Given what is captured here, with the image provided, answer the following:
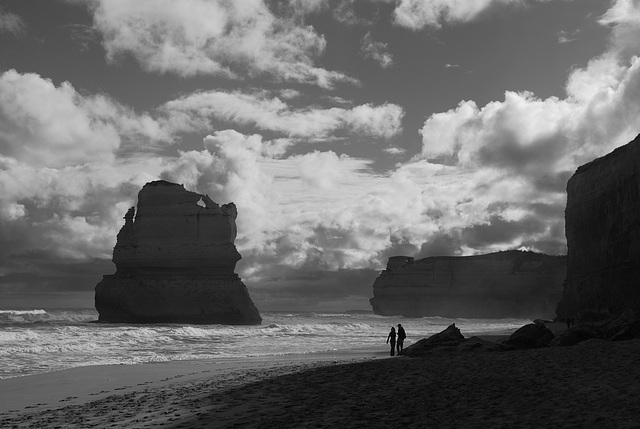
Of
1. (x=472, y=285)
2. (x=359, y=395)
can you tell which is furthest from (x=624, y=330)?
(x=472, y=285)

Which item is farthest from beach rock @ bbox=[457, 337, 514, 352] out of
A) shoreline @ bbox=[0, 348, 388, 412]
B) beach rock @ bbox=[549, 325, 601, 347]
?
shoreline @ bbox=[0, 348, 388, 412]

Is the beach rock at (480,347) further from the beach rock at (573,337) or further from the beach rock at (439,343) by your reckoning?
the beach rock at (573,337)

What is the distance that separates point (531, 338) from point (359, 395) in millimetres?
14525

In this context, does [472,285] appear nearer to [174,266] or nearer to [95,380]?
[174,266]

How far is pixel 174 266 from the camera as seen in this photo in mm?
64062

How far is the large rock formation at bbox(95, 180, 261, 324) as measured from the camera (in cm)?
6209

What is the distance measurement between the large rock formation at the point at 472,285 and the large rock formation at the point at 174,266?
70.5m

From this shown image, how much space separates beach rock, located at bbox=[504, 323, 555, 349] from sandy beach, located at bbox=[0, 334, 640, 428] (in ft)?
14.0

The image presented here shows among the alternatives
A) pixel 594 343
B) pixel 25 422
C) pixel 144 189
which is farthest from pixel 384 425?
pixel 144 189

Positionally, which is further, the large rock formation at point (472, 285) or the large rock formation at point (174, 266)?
the large rock formation at point (472, 285)

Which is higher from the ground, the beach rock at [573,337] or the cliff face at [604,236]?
the cliff face at [604,236]

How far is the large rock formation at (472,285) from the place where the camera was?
399ft

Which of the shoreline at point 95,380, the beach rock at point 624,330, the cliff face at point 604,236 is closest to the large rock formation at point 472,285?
the cliff face at point 604,236

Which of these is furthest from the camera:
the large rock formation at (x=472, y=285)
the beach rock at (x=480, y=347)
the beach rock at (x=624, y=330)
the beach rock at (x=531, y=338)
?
the large rock formation at (x=472, y=285)
